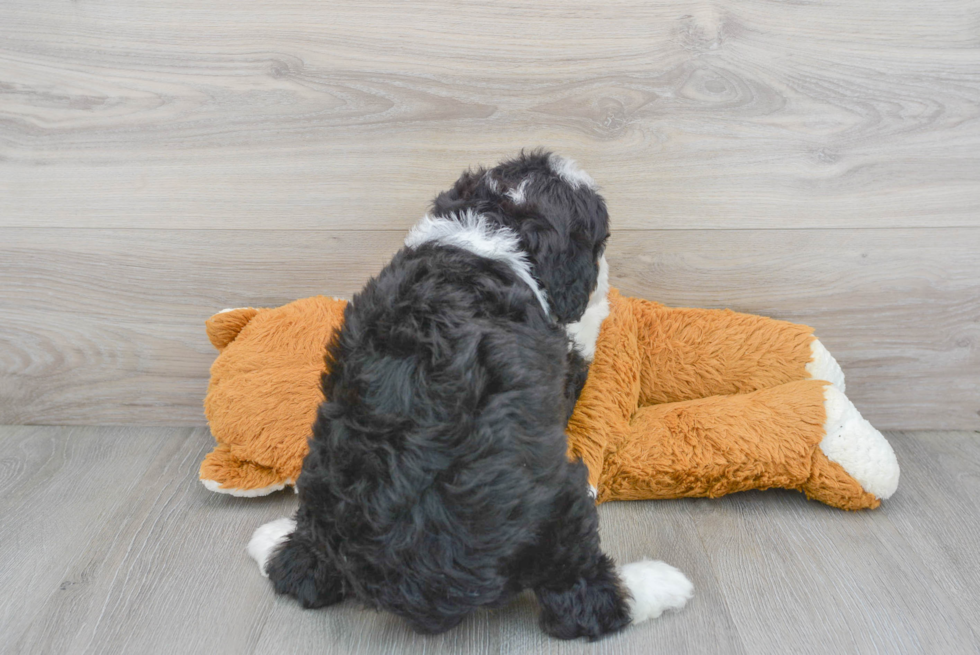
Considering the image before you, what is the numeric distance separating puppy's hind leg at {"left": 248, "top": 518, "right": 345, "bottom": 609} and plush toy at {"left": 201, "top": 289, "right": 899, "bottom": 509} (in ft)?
1.19

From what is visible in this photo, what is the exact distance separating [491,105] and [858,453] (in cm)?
120

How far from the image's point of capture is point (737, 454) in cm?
163

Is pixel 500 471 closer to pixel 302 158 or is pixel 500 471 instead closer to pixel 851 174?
pixel 302 158

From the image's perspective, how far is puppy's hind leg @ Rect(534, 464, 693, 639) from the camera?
1.21 m

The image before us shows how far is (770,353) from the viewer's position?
179cm

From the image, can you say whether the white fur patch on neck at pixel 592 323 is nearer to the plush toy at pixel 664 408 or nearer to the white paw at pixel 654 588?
the plush toy at pixel 664 408

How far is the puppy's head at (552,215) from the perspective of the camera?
1.35 meters

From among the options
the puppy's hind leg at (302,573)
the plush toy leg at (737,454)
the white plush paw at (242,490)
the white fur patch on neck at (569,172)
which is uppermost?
the white fur patch on neck at (569,172)

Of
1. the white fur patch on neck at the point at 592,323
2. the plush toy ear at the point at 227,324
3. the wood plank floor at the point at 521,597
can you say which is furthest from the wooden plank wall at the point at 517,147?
the wood plank floor at the point at 521,597

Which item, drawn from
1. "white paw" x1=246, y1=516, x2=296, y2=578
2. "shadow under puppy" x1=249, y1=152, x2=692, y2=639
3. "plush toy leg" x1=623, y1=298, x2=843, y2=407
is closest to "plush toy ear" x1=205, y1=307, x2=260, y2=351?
"white paw" x1=246, y1=516, x2=296, y2=578

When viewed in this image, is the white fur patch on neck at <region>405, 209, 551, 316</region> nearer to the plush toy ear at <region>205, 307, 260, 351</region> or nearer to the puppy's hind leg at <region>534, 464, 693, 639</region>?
the puppy's hind leg at <region>534, 464, 693, 639</region>


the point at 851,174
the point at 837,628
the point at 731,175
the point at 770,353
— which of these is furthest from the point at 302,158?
the point at 837,628

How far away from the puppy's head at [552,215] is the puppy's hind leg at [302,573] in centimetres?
63

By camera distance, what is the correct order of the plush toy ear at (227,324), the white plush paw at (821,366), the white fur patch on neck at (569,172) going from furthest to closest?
the plush toy ear at (227,324) → the white plush paw at (821,366) → the white fur patch on neck at (569,172)
